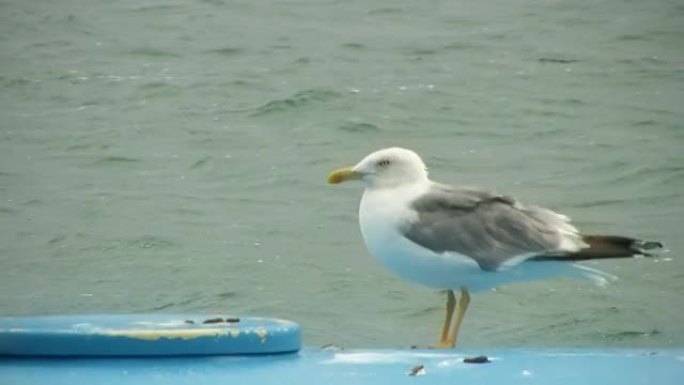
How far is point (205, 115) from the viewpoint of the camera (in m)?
5.50

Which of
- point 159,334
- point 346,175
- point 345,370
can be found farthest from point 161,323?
point 346,175

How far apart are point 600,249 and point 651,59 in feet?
9.37

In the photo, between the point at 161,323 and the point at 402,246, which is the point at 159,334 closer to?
the point at 161,323

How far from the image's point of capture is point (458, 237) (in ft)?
9.80

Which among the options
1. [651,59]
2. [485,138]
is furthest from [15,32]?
[651,59]

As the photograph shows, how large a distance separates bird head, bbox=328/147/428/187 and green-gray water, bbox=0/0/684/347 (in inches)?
56.0

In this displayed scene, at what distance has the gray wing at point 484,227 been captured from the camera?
2.95 m

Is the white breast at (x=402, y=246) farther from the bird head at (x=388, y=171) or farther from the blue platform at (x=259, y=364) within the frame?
the blue platform at (x=259, y=364)

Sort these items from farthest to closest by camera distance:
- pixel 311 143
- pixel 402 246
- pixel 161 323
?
pixel 311 143
pixel 402 246
pixel 161 323

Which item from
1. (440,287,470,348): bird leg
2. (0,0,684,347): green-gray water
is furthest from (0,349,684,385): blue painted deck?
(0,0,684,347): green-gray water

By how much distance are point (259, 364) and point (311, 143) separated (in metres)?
3.33

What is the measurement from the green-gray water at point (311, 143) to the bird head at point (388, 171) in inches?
56.0

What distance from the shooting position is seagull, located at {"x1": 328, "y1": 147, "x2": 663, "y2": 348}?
292 cm

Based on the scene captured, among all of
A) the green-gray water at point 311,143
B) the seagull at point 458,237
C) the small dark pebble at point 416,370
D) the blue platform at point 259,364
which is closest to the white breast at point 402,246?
the seagull at point 458,237
